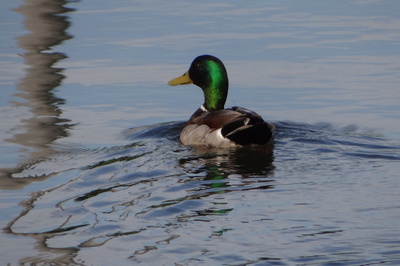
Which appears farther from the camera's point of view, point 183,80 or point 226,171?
point 183,80

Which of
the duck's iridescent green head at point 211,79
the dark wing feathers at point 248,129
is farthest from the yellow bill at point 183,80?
the dark wing feathers at point 248,129

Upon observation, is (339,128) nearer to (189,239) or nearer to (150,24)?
(189,239)

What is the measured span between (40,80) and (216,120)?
12.9 feet

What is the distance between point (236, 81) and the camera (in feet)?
45.5

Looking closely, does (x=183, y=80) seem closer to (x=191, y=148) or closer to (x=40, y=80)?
(x=191, y=148)

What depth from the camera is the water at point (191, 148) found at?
24.4 ft


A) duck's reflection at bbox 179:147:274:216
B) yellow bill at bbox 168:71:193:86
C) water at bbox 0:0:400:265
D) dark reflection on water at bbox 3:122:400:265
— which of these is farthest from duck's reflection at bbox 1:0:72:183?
duck's reflection at bbox 179:147:274:216

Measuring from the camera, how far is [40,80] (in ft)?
47.5

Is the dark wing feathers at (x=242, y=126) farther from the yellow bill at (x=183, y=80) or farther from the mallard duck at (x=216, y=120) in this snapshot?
the yellow bill at (x=183, y=80)

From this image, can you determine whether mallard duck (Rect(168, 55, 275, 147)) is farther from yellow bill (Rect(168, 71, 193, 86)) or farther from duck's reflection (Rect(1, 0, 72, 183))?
duck's reflection (Rect(1, 0, 72, 183))

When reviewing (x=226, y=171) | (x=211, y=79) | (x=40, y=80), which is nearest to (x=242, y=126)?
(x=226, y=171)

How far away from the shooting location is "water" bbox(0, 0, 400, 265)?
7.44 meters

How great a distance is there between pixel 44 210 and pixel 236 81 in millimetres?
5813

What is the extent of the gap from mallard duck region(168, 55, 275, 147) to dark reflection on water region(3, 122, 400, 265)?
16 cm
